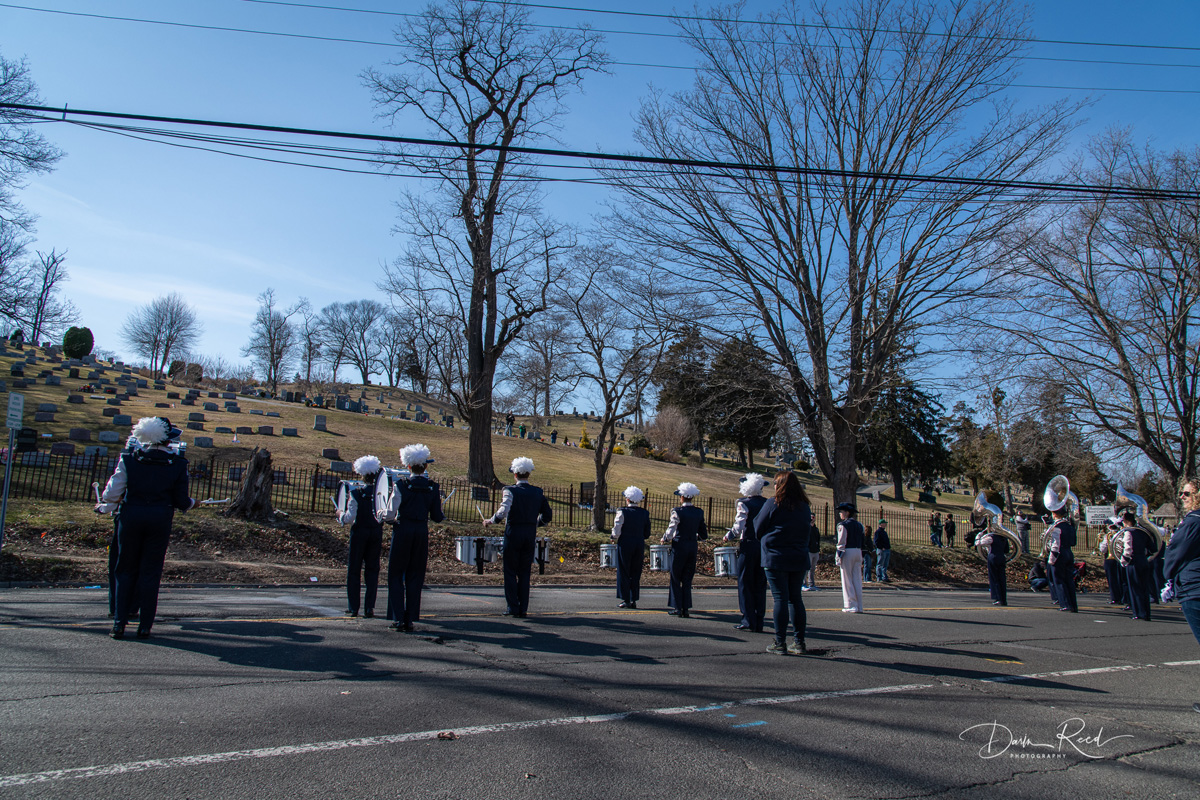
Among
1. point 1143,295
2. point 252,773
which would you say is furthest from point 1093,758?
point 1143,295

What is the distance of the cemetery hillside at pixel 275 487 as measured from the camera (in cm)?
1390

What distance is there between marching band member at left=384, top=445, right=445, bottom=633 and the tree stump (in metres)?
9.55

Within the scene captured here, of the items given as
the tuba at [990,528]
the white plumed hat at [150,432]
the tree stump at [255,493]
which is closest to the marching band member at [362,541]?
the white plumed hat at [150,432]

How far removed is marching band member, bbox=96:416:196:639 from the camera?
678 centimetres

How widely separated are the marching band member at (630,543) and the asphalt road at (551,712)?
1905mm

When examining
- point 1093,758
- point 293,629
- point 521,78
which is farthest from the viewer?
point 521,78

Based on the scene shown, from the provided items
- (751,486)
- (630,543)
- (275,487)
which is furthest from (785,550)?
(275,487)

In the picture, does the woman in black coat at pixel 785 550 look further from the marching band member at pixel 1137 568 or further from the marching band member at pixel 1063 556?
the marching band member at pixel 1137 568

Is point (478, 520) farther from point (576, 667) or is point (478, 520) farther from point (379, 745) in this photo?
point (379, 745)

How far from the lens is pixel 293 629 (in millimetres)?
7578

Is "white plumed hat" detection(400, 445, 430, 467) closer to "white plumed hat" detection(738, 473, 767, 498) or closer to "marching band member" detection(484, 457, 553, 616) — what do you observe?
"marching band member" detection(484, 457, 553, 616)

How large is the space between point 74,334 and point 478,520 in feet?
168

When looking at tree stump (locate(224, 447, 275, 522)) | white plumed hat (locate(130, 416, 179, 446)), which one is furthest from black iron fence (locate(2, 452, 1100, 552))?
white plumed hat (locate(130, 416, 179, 446))
